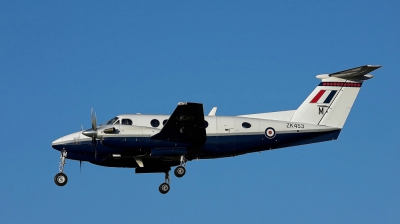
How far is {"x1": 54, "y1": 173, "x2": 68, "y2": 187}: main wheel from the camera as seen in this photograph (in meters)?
29.6

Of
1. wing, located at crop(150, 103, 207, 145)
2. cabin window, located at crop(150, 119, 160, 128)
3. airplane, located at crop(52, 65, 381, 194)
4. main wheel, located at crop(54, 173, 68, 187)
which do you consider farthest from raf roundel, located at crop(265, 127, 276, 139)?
main wheel, located at crop(54, 173, 68, 187)

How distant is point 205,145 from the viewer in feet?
98.5

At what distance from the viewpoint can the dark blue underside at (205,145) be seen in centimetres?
2934

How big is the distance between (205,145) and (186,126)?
174 cm

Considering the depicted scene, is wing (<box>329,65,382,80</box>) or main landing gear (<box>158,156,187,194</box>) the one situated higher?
wing (<box>329,65,382,80</box>)

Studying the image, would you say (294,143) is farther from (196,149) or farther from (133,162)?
(133,162)

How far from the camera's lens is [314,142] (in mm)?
31359

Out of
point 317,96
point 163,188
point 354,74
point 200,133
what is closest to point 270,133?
point 317,96

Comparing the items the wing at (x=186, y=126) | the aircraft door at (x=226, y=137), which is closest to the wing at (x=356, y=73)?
the aircraft door at (x=226, y=137)

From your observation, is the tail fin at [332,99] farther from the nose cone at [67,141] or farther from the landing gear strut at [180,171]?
the nose cone at [67,141]

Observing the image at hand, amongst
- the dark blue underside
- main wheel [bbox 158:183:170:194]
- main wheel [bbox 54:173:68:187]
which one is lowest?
main wheel [bbox 158:183:170:194]

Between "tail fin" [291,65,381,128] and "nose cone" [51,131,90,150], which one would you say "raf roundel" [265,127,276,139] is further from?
"nose cone" [51,131,90,150]

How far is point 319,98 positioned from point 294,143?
110 inches

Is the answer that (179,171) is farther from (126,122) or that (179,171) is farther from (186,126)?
(126,122)
